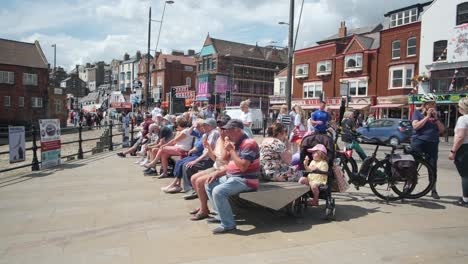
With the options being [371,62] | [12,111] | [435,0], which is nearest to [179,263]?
[435,0]

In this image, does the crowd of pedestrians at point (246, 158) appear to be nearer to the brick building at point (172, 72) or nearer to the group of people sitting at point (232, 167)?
the group of people sitting at point (232, 167)

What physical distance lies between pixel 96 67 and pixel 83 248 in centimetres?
12448

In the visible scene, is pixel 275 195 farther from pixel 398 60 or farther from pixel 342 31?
pixel 342 31

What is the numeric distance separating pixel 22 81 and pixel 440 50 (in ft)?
140

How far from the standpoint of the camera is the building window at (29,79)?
146 ft

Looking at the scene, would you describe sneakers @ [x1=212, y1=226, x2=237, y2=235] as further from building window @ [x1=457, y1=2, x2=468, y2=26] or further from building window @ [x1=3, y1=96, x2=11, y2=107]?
building window @ [x1=3, y1=96, x2=11, y2=107]

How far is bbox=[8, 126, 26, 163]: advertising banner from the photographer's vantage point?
9.09 meters

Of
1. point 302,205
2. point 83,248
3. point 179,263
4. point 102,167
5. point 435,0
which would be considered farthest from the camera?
point 435,0

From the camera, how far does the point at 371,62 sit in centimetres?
3694

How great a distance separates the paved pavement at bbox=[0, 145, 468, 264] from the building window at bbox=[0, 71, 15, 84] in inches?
1676

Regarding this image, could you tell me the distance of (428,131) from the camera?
6152 millimetres

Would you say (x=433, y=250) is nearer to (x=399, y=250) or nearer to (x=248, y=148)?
(x=399, y=250)

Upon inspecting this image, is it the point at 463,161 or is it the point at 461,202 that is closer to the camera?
the point at 463,161

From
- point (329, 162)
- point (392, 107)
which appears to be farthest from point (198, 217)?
point (392, 107)
